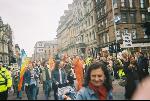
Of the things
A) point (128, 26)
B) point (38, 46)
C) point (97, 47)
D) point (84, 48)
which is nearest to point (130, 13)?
point (128, 26)

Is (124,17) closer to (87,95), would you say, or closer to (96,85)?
(96,85)

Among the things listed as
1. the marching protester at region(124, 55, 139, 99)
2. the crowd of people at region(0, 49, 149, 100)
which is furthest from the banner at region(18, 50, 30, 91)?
the marching protester at region(124, 55, 139, 99)

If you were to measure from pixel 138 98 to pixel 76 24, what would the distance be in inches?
2924

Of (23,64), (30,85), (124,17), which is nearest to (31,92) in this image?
(30,85)

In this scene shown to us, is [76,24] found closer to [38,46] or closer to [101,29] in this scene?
[101,29]

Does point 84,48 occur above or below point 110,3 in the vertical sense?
below

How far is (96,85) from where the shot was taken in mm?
3139

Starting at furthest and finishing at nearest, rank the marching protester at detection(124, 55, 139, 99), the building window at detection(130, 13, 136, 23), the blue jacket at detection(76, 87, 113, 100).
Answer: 1. the building window at detection(130, 13, 136, 23)
2. the marching protester at detection(124, 55, 139, 99)
3. the blue jacket at detection(76, 87, 113, 100)

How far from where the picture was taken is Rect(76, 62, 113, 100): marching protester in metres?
2.99

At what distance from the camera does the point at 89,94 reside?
297 cm

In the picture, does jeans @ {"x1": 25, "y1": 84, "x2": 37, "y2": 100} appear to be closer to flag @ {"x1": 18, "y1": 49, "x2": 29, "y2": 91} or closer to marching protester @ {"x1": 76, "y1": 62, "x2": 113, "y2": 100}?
flag @ {"x1": 18, "y1": 49, "x2": 29, "y2": 91}

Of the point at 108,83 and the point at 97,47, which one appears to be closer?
the point at 108,83

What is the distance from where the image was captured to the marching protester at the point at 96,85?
299 cm

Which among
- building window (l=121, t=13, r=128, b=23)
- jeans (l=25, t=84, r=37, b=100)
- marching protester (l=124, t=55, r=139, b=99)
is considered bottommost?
jeans (l=25, t=84, r=37, b=100)
